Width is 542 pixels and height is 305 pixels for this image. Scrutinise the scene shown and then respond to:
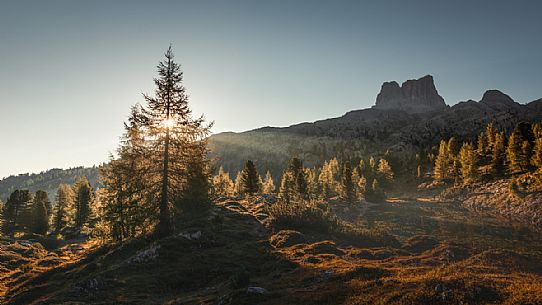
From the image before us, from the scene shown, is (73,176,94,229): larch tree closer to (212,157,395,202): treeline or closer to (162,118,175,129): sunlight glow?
(212,157,395,202): treeline

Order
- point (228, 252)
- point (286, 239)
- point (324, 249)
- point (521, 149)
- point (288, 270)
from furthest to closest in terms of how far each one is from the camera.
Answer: point (521, 149), point (286, 239), point (324, 249), point (228, 252), point (288, 270)

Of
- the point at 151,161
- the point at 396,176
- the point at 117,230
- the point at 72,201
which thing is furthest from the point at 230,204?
the point at 396,176

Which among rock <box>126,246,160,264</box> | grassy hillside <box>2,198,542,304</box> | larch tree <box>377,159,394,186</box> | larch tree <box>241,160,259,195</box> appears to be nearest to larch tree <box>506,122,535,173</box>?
larch tree <box>377,159,394,186</box>

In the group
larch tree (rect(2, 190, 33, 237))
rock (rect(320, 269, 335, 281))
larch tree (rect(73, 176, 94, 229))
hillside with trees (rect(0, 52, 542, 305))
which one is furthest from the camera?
larch tree (rect(2, 190, 33, 237))

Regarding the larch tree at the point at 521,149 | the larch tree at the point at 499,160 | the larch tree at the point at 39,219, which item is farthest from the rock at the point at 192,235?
the larch tree at the point at 499,160

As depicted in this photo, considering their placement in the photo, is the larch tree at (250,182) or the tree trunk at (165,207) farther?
the larch tree at (250,182)

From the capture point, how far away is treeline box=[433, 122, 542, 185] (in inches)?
2554

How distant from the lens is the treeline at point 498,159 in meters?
64.9

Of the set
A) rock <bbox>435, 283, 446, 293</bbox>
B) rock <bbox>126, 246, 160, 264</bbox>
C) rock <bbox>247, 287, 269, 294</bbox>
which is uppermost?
rock <bbox>435, 283, 446, 293</bbox>

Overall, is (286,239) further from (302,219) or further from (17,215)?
(17,215)

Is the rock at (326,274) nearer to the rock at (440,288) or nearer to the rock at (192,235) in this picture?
the rock at (440,288)

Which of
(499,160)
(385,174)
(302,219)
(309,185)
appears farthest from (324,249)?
(385,174)

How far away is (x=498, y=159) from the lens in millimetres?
72938

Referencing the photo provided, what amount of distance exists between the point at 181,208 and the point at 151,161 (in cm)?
1188
